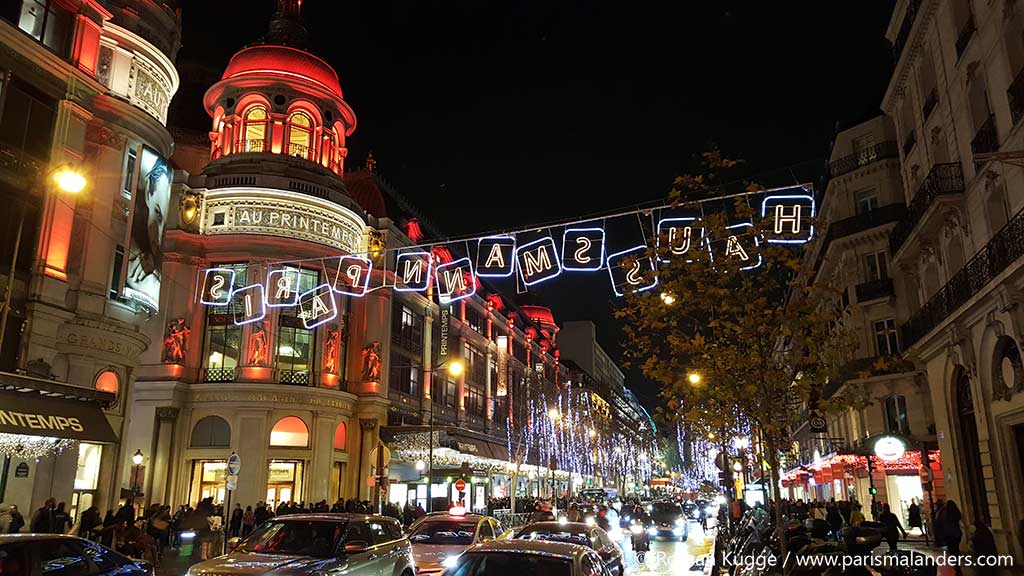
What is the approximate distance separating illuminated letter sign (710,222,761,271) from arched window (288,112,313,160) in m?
30.7

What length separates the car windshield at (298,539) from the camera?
1098 centimetres

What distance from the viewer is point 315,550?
433 inches

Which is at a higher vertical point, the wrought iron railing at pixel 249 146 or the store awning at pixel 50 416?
the wrought iron railing at pixel 249 146

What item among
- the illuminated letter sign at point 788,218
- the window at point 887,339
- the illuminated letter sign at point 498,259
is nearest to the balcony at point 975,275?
the illuminated letter sign at point 788,218

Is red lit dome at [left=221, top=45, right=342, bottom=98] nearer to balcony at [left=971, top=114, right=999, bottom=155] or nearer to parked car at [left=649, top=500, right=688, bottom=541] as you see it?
parked car at [left=649, top=500, right=688, bottom=541]

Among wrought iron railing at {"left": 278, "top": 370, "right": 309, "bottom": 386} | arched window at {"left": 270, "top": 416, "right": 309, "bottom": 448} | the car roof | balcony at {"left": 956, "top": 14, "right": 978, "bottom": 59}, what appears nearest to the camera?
the car roof

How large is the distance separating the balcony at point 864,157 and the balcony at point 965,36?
1353 cm

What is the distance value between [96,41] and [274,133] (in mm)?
17459

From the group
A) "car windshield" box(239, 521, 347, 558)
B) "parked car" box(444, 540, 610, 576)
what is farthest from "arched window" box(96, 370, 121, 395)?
"parked car" box(444, 540, 610, 576)

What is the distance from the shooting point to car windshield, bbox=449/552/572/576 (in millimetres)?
8102

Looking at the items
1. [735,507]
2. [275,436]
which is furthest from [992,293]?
[275,436]

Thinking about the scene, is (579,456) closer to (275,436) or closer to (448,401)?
(448,401)

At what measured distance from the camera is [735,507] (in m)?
21.9

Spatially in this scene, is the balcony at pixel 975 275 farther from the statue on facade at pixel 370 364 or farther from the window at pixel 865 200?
the statue on facade at pixel 370 364
